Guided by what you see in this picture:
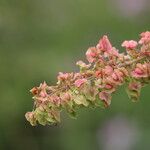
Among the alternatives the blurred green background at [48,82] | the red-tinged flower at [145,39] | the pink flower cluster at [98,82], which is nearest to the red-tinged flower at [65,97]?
the pink flower cluster at [98,82]

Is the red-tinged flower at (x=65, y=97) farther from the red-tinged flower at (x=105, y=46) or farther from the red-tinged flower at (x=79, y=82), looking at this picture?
the red-tinged flower at (x=105, y=46)

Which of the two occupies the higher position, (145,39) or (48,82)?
(48,82)

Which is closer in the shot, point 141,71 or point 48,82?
point 141,71

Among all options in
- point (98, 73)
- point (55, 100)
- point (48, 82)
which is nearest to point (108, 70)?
point (98, 73)

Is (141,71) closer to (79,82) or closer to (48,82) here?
(79,82)

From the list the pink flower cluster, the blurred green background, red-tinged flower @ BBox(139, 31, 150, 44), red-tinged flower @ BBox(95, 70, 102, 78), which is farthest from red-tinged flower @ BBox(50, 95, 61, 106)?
the blurred green background

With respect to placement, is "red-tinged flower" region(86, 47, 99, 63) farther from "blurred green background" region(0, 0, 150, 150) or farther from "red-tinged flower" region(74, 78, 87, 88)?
"blurred green background" region(0, 0, 150, 150)
